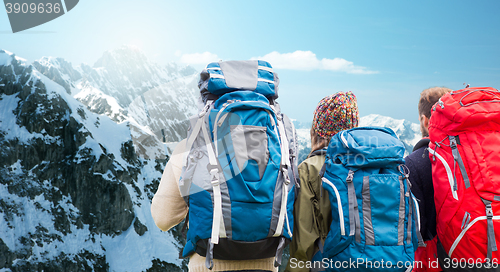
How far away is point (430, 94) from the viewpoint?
14.3ft

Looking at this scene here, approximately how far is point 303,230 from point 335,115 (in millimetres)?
1377

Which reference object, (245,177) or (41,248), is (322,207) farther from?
(41,248)

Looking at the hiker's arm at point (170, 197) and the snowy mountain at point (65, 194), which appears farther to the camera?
the snowy mountain at point (65, 194)

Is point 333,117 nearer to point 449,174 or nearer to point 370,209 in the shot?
point 370,209

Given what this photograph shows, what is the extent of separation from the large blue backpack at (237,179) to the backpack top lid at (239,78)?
2 cm

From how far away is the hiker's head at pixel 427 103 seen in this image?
14.2 ft

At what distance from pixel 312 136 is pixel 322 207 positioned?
92 cm

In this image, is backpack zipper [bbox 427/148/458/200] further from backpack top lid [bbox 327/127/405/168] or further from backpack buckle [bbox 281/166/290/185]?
backpack buckle [bbox 281/166/290/185]

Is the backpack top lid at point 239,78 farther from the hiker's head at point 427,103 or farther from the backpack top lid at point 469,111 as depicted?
the hiker's head at point 427,103

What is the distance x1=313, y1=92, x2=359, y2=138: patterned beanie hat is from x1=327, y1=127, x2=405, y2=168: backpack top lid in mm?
374

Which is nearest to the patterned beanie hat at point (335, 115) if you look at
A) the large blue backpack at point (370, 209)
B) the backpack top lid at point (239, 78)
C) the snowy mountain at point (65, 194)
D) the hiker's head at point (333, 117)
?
the hiker's head at point (333, 117)

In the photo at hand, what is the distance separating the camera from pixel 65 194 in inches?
3194

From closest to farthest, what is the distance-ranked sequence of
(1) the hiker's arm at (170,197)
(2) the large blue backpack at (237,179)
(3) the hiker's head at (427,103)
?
1. (2) the large blue backpack at (237,179)
2. (1) the hiker's arm at (170,197)
3. (3) the hiker's head at (427,103)

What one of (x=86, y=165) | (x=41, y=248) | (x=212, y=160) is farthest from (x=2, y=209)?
(x=212, y=160)
